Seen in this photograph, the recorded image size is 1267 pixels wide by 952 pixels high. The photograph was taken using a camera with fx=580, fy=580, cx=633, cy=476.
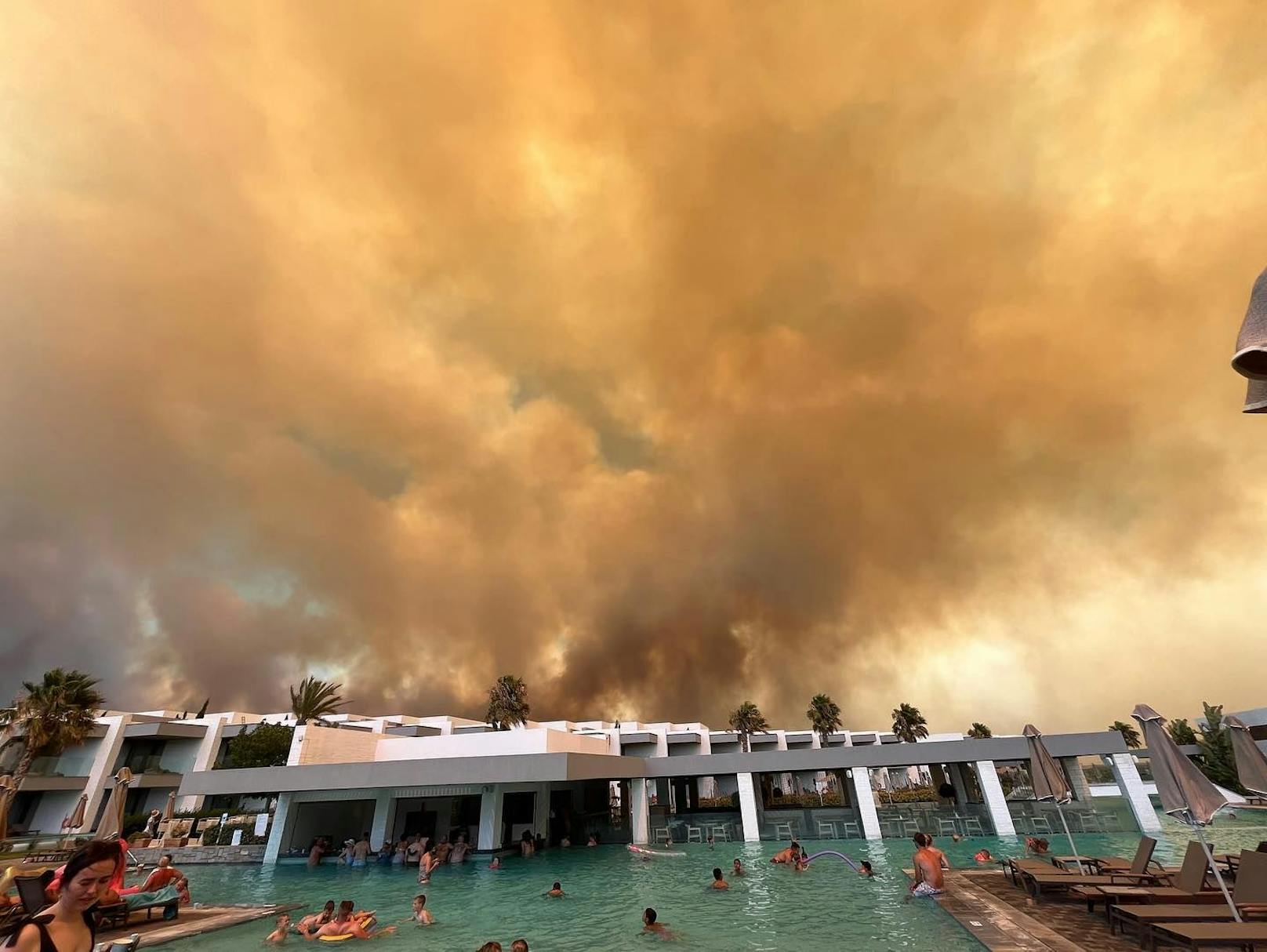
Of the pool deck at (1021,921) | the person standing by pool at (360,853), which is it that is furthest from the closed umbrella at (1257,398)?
the person standing by pool at (360,853)

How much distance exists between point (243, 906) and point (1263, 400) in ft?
86.5

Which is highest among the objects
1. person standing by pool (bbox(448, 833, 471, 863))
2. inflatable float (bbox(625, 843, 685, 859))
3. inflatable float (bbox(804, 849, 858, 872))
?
person standing by pool (bbox(448, 833, 471, 863))

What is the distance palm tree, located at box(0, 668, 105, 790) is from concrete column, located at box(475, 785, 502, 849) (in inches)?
1374

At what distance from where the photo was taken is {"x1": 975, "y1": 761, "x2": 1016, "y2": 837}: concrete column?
29.1 metres

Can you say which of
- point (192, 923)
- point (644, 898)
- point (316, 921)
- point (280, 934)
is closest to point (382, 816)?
point (192, 923)

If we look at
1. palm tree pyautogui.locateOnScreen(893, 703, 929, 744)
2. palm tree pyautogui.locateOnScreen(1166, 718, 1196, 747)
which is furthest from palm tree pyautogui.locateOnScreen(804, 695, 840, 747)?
palm tree pyautogui.locateOnScreen(1166, 718, 1196, 747)

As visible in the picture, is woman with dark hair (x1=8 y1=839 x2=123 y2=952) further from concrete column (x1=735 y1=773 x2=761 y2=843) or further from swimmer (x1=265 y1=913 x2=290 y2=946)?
concrete column (x1=735 y1=773 x2=761 y2=843)

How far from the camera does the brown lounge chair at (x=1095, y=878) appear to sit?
12399 mm

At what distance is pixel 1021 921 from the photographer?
1175cm

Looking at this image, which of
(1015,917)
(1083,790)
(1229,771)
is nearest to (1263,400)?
(1015,917)

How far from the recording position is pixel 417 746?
3312 cm

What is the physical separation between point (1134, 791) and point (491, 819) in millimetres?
32158

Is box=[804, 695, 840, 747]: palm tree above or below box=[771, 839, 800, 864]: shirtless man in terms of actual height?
above

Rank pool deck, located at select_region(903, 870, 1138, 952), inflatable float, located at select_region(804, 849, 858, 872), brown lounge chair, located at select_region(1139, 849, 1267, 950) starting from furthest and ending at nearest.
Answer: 1. inflatable float, located at select_region(804, 849, 858, 872)
2. pool deck, located at select_region(903, 870, 1138, 952)
3. brown lounge chair, located at select_region(1139, 849, 1267, 950)
